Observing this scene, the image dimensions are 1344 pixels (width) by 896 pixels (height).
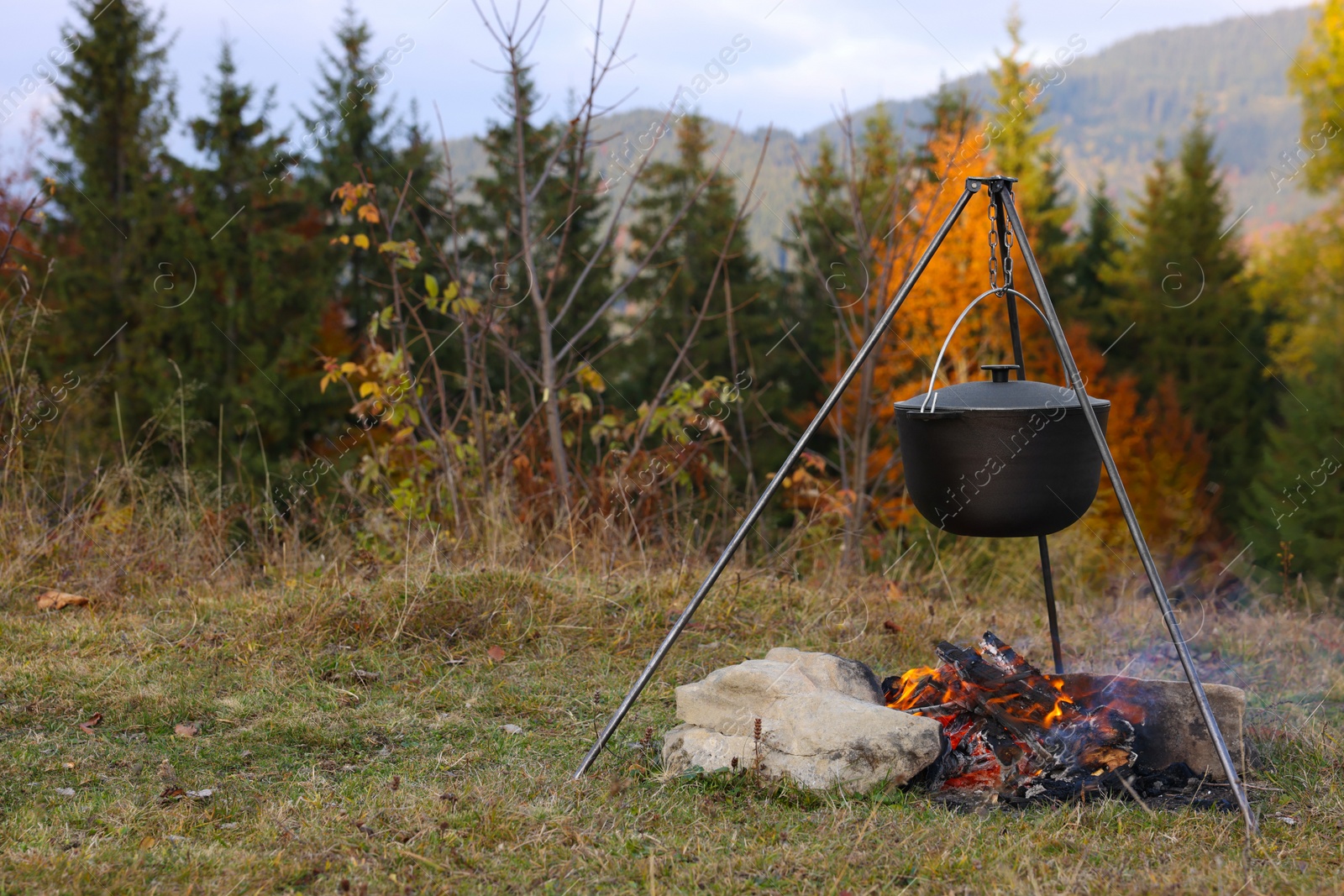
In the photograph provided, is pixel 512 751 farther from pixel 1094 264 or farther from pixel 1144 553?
pixel 1094 264

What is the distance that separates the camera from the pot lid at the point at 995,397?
2930 millimetres

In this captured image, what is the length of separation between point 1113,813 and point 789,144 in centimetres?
494

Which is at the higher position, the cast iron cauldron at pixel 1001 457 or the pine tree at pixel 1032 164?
the pine tree at pixel 1032 164

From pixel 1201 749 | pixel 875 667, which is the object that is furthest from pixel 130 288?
pixel 1201 749

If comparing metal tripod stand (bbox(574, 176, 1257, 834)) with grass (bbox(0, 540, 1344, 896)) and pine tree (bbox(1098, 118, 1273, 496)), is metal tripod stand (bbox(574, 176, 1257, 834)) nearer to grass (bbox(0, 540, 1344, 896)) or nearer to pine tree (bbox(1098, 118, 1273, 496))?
grass (bbox(0, 540, 1344, 896))

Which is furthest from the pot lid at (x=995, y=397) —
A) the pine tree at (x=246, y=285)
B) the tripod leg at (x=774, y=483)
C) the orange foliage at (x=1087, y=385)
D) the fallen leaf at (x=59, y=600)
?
the pine tree at (x=246, y=285)

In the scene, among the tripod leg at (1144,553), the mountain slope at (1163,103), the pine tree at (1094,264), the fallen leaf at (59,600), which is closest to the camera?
the tripod leg at (1144,553)

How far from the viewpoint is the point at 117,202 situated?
20438mm

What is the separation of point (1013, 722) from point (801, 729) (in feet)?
2.14

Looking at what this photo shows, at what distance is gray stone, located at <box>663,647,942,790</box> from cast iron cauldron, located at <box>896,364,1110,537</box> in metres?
0.61

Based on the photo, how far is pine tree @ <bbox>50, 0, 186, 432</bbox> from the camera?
780 inches

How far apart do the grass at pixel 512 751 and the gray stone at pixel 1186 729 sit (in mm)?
142

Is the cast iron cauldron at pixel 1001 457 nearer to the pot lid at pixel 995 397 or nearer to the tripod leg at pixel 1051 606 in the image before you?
the pot lid at pixel 995 397

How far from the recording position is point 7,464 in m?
4.92
